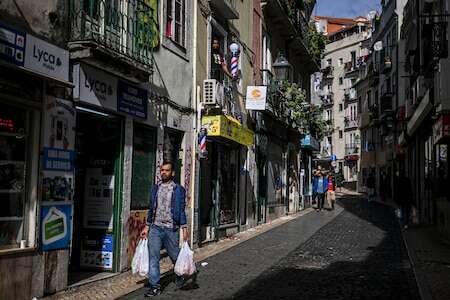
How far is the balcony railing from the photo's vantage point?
344 inches

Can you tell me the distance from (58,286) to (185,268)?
1.76 m

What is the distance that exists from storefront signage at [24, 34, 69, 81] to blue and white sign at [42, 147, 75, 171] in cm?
99

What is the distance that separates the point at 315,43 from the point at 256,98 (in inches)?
610

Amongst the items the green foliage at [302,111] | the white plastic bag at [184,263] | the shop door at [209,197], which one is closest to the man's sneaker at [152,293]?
the white plastic bag at [184,263]

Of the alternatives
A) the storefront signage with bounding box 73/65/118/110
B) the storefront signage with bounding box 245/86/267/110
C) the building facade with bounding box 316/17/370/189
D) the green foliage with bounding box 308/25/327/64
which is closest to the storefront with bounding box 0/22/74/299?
the storefront signage with bounding box 73/65/118/110

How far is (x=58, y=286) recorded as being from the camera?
27.2 ft

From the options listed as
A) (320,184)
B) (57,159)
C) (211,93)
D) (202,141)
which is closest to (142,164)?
(202,141)

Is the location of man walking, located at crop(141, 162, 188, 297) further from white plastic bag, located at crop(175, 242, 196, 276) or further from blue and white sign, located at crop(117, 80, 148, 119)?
blue and white sign, located at crop(117, 80, 148, 119)

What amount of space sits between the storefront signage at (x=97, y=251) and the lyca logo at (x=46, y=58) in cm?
343

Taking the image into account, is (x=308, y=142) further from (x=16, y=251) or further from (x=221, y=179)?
(x=16, y=251)

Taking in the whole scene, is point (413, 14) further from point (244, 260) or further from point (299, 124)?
point (244, 260)

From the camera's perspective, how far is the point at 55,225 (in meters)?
8.27

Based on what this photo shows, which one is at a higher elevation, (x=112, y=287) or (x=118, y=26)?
(x=118, y=26)

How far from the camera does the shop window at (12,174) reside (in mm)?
7582
